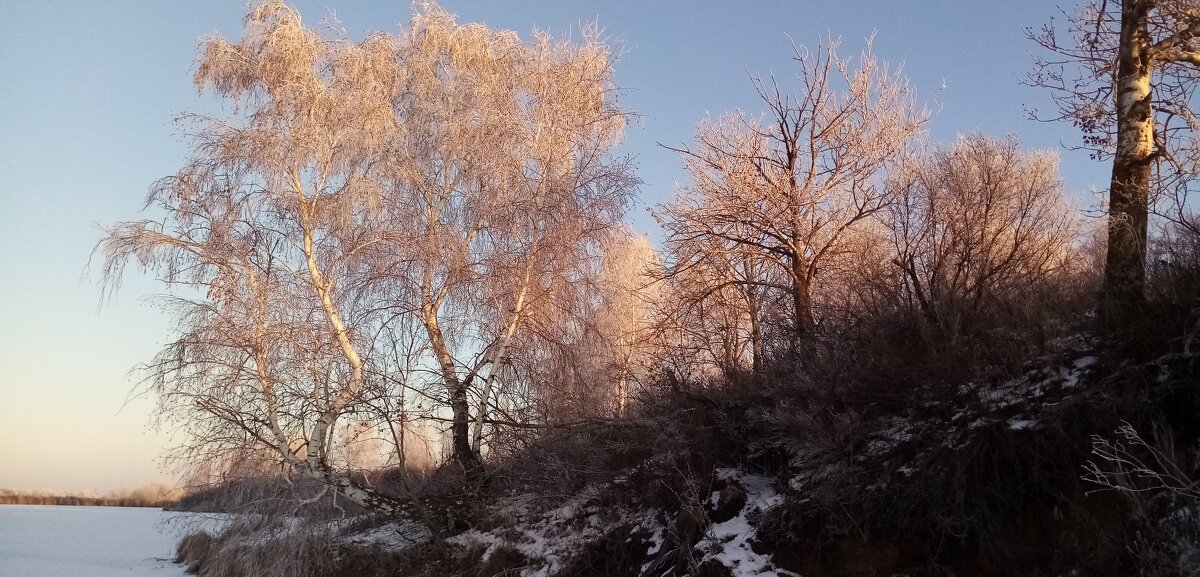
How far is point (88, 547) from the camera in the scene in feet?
80.8

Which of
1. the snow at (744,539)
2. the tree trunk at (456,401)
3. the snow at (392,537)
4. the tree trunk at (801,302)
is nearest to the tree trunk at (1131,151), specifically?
the tree trunk at (801,302)

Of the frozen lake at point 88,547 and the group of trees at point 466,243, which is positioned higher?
the group of trees at point 466,243

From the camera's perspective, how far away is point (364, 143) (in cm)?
1470

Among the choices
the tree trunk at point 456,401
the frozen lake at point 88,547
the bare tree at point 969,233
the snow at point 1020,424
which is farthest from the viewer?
the frozen lake at point 88,547

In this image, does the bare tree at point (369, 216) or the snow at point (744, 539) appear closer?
the snow at point (744, 539)

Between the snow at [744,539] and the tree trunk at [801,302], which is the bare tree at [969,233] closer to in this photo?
the tree trunk at [801,302]

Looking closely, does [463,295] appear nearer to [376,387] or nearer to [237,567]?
[376,387]

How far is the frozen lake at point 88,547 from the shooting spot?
17.8 meters

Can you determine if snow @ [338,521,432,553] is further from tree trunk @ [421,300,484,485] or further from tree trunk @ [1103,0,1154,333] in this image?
tree trunk @ [1103,0,1154,333]

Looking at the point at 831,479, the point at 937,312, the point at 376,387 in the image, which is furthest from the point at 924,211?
the point at 376,387

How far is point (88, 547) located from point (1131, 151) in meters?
28.2

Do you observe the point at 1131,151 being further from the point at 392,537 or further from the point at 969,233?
the point at 392,537

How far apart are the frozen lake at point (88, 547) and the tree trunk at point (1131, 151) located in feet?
45.3

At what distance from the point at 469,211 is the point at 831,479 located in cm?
897
